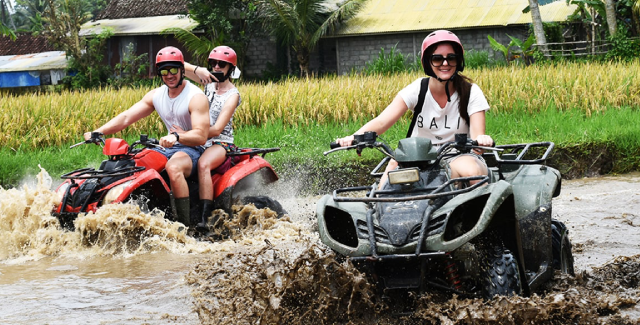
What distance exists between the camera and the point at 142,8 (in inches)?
1586

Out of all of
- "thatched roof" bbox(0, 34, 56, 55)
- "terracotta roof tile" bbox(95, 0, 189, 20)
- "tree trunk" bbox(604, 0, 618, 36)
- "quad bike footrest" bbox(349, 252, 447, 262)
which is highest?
"terracotta roof tile" bbox(95, 0, 189, 20)

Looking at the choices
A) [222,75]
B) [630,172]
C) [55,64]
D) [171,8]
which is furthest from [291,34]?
[222,75]

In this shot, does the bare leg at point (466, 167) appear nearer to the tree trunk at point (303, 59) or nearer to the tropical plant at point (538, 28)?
the tropical plant at point (538, 28)

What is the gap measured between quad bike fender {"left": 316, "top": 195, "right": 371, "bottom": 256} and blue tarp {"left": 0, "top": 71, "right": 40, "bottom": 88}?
38523 millimetres

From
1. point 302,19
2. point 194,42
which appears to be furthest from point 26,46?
point 302,19

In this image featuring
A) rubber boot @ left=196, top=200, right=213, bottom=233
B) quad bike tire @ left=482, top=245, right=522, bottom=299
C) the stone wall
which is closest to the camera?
quad bike tire @ left=482, top=245, right=522, bottom=299

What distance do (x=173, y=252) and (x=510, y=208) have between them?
396cm

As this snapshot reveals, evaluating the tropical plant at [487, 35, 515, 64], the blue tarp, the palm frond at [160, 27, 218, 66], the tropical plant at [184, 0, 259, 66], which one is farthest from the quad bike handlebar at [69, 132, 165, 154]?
the blue tarp

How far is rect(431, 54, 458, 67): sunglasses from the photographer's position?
5508 millimetres

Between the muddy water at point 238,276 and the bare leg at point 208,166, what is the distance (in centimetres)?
41

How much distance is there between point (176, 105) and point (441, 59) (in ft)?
10.8

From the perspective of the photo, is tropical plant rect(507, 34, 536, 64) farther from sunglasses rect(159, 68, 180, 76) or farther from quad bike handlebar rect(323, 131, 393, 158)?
quad bike handlebar rect(323, 131, 393, 158)

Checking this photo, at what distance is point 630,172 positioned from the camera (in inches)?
490

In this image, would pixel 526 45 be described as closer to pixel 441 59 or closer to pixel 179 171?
pixel 179 171
